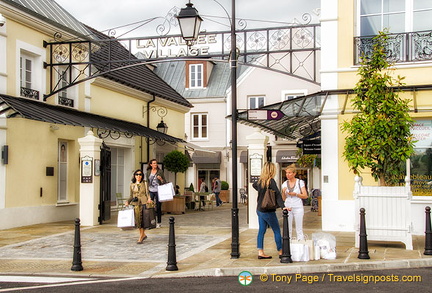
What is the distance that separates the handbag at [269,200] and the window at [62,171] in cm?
1030

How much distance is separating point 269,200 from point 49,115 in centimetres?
798

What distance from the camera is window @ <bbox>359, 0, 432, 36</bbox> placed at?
47.4 feet

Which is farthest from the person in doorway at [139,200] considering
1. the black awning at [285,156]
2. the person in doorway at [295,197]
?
the black awning at [285,156]

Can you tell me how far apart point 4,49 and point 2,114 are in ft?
5.94

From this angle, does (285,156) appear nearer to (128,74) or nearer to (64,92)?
A: (128,74)

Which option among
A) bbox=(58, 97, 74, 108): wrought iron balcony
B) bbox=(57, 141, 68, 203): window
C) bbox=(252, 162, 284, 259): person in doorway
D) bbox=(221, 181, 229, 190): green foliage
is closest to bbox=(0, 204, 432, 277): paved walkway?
bbox=(252, 162, 284, 259): person in doorway

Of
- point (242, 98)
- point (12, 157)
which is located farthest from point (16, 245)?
point (242, 98)

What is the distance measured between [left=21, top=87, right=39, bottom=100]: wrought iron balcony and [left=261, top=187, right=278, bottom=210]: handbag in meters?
9.44

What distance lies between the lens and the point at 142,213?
12.5 meters

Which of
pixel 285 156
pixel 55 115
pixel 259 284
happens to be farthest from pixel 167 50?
pixel 285 156

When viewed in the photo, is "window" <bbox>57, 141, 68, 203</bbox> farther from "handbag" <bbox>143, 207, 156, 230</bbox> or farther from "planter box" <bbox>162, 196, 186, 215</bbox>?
"handbag" <bbox>143, 207, 156, 230</bbox>

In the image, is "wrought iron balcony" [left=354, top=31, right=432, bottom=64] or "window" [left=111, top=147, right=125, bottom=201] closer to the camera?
"wrought iron balcony" [left=354, top=31, right=432, bottom=64]

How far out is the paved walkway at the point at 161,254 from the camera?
9500 millimetres

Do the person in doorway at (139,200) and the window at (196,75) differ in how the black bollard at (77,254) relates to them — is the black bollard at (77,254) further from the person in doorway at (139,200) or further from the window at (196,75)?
the window at (196,75)
